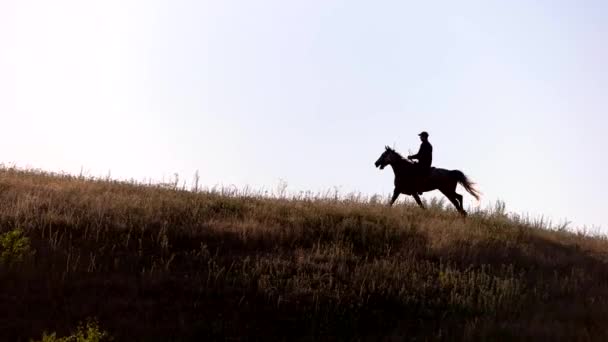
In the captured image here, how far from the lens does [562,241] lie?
16.0 meters

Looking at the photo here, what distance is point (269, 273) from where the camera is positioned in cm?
1049

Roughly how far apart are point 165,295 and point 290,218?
16.1ft

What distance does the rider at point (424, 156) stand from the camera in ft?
58.9

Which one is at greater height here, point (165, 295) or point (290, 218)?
point (290, 218)

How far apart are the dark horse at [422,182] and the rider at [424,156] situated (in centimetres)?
13

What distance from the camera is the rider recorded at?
17953 mm

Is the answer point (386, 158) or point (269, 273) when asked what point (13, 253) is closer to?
point (269, 273)

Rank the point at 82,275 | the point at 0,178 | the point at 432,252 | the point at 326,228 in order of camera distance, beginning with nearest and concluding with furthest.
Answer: the point at 82,275 → the point at 432,252 → the point at 326,228 → the point at 0,178

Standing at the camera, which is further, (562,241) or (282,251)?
(562,241)

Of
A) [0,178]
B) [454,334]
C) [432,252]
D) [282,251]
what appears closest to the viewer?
[454,334]

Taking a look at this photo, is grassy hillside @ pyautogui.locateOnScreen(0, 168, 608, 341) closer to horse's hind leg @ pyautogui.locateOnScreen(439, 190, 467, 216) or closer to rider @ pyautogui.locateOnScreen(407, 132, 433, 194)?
horse's hind leg @ pyautogui.locateOnScreen(439, 190, 467, 216)

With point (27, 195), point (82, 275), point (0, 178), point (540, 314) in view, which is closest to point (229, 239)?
point (82, 275)

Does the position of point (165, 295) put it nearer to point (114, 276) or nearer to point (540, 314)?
point (114, 276)

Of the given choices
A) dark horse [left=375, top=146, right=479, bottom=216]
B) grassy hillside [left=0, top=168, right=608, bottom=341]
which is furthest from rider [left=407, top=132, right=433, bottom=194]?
grassy hillside [left=0, top=168, right=608, bottom=341]
